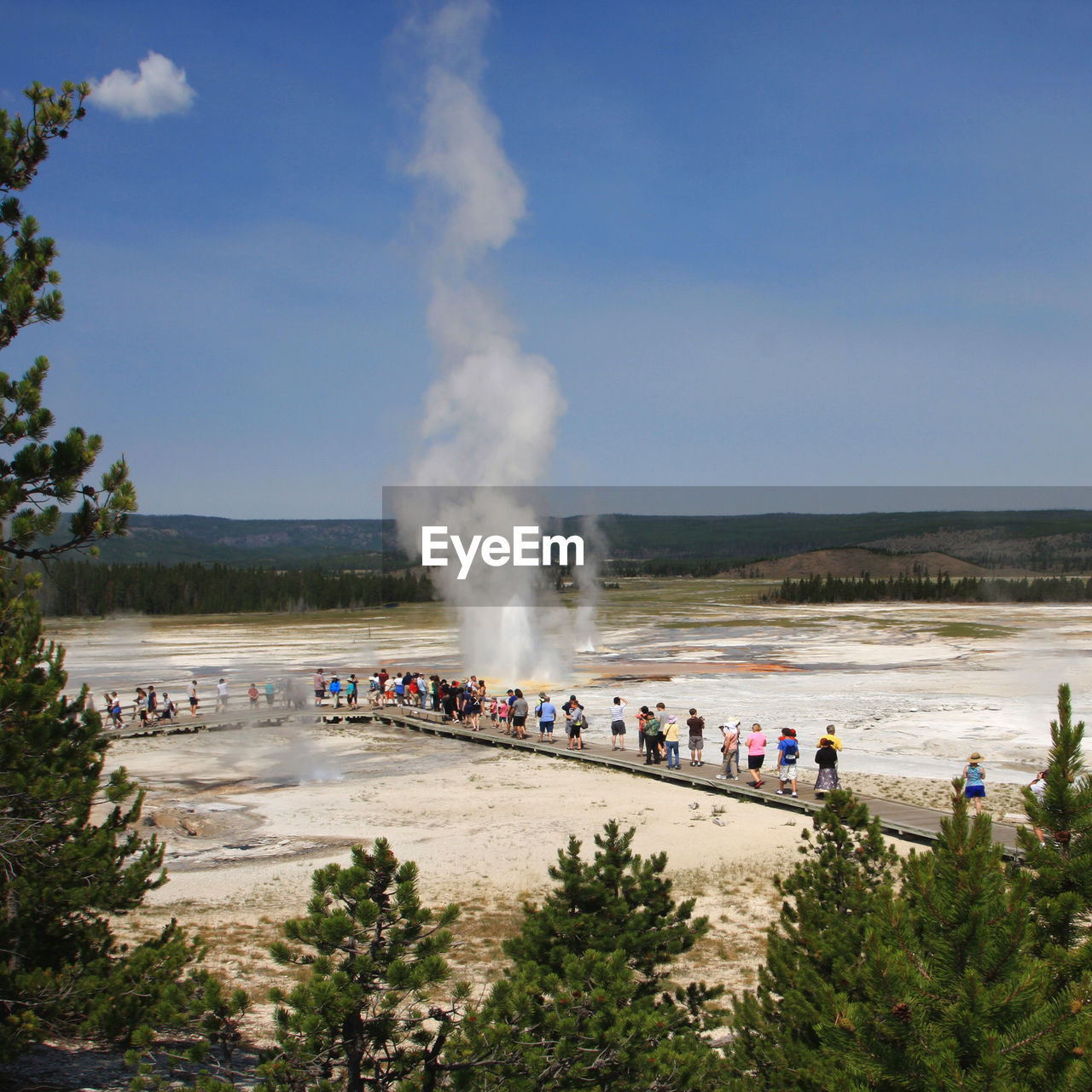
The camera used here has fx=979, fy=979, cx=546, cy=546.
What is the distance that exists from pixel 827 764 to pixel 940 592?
9783 cm

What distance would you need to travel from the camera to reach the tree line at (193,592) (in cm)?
10750

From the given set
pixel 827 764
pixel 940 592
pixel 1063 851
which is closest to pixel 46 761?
pixel 1063 851

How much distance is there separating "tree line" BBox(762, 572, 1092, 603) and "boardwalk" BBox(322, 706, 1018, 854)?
85.3 m

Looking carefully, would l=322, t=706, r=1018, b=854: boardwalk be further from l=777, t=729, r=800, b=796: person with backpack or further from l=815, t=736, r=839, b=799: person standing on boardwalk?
l=815, t=736, r=839, b=799: person standing on boardwalk

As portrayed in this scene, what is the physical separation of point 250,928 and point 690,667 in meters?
32.6

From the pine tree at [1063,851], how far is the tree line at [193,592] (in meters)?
110

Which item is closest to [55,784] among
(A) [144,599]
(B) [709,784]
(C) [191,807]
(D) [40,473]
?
(D) [40,473]

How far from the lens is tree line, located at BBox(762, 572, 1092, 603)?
103625 millimetres

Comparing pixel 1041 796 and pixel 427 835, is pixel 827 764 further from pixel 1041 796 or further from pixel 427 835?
pixel 427 835

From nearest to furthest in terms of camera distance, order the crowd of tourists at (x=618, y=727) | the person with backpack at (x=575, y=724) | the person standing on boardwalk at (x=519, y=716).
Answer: the crowd of tourists at (x=618, y=727) → the person with backpack at (x=575, y=724) → the person standing on boardwalk at (x=519, y=716)

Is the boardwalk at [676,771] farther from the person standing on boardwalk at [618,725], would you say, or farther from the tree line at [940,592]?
the tree line at [940,592]

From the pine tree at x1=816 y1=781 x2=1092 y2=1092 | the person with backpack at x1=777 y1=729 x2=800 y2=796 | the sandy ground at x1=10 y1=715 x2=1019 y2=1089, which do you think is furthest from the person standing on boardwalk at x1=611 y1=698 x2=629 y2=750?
the pine tree at x1=816 y1=781 x2=1092 y2=1092

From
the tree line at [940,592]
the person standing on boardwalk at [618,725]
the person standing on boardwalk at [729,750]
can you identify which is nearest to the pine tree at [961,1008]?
the person standing on boardwalk at [729,750]

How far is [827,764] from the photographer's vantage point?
16844mm
